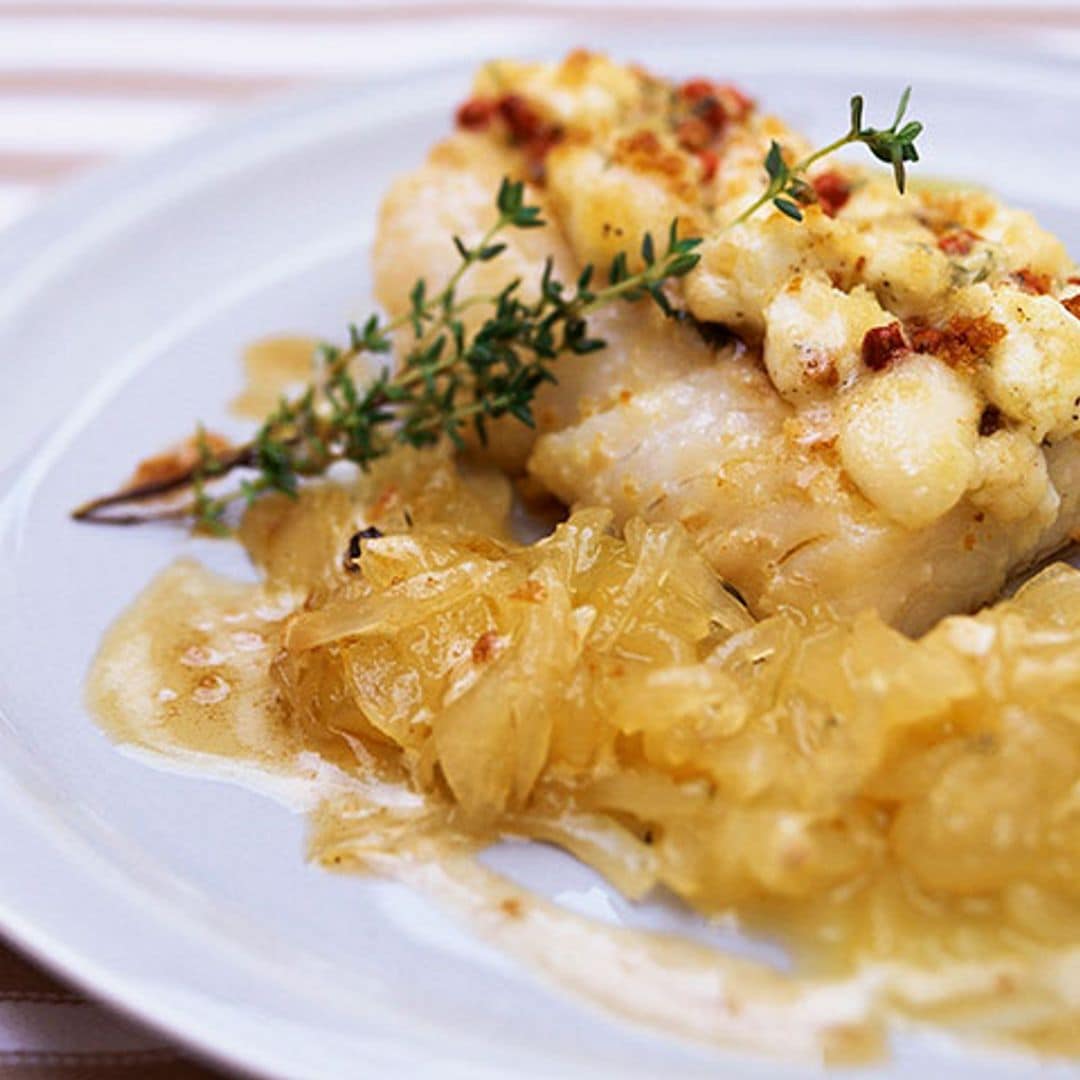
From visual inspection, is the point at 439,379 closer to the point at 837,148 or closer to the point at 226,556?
the point at 226,556

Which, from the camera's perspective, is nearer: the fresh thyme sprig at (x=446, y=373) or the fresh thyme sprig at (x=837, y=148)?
the fresh thyme sprig at (x=837, y=148)

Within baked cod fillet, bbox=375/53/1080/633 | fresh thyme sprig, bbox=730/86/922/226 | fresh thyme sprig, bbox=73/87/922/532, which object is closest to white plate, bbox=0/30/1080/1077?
fresh thyme sprig, bbox=73/87/922/532

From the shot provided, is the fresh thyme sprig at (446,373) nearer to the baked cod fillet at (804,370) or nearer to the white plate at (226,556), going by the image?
the baked cod fillet at (804,370)

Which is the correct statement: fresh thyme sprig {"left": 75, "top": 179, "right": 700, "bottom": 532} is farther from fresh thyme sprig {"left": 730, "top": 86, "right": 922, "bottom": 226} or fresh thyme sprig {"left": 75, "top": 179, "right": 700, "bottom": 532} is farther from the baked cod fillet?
fresh thyme sprig {"left": 730, "top": 86, "right": 922, "bottom": 226}

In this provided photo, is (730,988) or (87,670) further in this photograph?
(87,670)

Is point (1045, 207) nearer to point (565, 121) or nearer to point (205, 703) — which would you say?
point (565, 121)

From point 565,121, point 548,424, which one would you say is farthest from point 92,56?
point 548,424

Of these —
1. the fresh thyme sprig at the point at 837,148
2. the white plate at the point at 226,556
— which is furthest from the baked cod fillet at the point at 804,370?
the white plate at the point at 226,556
